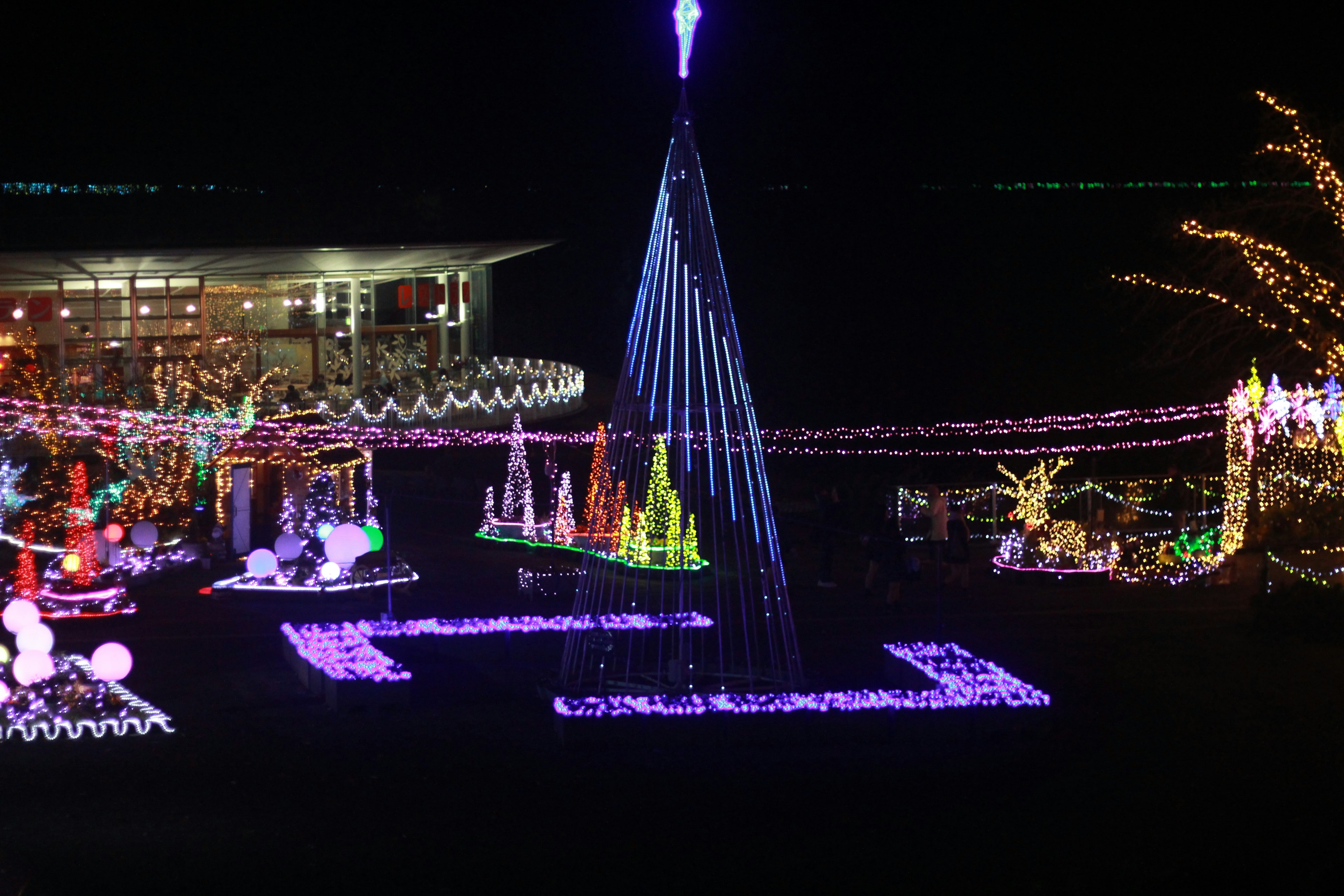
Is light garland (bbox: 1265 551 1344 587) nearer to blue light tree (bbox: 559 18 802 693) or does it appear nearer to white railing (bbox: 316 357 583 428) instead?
blue light tree (bbox: 559 18 802 693)

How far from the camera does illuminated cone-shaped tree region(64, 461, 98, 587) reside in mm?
13805

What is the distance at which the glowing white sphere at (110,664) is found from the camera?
9367 mm

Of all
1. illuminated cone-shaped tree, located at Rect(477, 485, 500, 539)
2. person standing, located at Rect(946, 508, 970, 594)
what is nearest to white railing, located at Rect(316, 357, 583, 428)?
illuminated cone-shaped tree, located at Rect(477, 485, 500, 539)

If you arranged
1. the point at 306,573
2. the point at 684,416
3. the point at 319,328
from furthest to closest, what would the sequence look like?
the point at 319,328, the point at 306,573, the point at 684,416

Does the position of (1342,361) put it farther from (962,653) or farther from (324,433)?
(324,433)

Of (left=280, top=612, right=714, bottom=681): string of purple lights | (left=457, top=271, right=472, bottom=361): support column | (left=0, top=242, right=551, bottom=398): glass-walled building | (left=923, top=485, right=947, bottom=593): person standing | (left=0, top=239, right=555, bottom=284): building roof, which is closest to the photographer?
(left=280, top=612, right=714, bottom=681): string of purple lights

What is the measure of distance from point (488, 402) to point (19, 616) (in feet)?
46.5

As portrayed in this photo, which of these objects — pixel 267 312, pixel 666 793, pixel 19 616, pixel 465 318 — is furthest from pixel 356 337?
pixel 666 793

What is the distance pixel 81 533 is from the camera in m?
15.1

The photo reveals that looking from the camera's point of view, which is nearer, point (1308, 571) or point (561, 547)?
point (1308, 571)

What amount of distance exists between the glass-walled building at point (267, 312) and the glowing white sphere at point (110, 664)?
1251 cm

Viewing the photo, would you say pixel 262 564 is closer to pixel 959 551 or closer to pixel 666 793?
pixel 959 551

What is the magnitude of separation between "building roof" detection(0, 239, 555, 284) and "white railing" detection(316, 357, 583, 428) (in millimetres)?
2213

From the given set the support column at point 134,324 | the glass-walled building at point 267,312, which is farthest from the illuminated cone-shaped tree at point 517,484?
the support column at point 134,324
